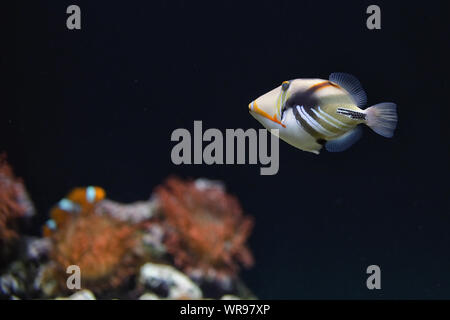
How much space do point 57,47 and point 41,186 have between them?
2.13m

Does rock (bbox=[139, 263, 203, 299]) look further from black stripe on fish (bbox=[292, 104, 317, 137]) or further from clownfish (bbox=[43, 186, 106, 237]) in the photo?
black stripe on fish (bbox=[292, 104, 317, 137])

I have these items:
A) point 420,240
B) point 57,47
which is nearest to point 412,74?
point 420,240

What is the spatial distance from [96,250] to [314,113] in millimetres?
3182

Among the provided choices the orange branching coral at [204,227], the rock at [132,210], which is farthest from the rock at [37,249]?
the orange branching coral at [204,227]

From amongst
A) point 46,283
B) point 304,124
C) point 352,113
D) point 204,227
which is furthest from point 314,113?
point 46,283

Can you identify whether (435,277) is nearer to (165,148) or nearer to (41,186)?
(165,148)

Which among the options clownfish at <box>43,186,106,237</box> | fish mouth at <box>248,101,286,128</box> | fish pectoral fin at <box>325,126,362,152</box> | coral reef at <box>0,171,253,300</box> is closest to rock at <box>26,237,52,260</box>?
coral reef at <box>0,171,253,300</box>

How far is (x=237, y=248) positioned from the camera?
15.9 feet

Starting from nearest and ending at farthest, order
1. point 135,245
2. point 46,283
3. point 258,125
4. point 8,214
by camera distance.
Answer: point 46,283, point 258,125, point 8,214, point 135,245

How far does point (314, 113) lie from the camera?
5.82 ft

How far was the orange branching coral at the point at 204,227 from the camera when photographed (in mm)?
4613

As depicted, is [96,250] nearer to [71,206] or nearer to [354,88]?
[71,206]

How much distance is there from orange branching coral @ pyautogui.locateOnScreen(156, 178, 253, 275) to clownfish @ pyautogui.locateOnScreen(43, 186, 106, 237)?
0.91 meters

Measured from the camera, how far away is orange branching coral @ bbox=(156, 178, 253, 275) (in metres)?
4.61
